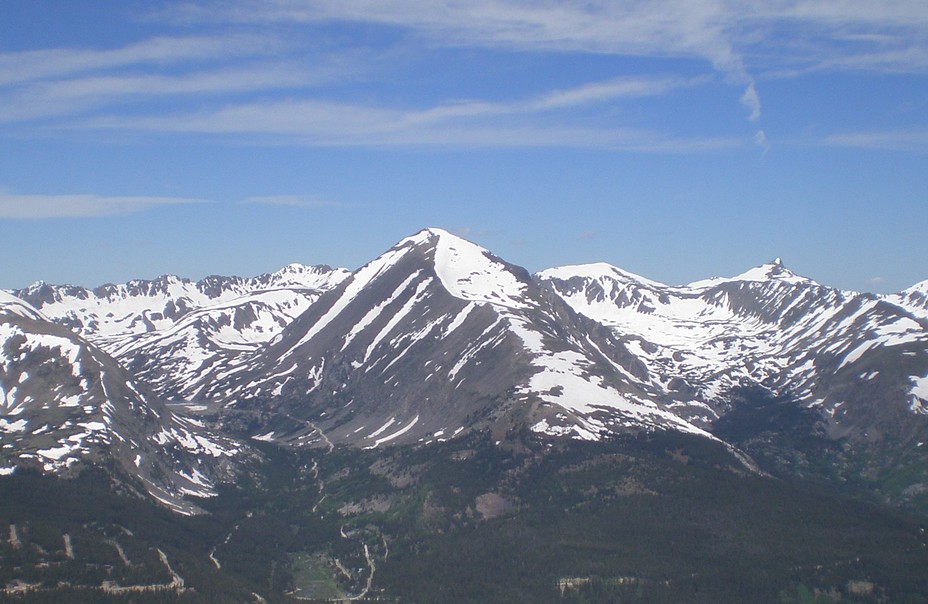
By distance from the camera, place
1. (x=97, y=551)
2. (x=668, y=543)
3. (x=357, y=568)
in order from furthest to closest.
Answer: (x=357, y=568)
(x=668, y=543)
(x=97, y=551)

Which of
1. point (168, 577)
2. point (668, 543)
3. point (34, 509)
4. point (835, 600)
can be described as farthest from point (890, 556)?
point (34, 509)

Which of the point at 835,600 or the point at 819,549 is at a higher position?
the point at 819,549

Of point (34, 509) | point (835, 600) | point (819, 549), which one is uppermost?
point (34, 509)

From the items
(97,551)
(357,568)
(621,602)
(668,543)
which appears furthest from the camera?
(357,568)

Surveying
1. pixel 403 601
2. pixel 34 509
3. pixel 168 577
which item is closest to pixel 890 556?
pixel 403 601

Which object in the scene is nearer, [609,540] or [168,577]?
[168,577]

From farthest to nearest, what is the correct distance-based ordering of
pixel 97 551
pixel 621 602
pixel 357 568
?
pixel 357 568 < pixel 97 551 < pixel 621 602

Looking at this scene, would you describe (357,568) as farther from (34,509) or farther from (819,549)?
(819,549)

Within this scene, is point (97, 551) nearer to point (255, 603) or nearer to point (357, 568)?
point (255, 603)

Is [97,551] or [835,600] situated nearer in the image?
[835,600]
